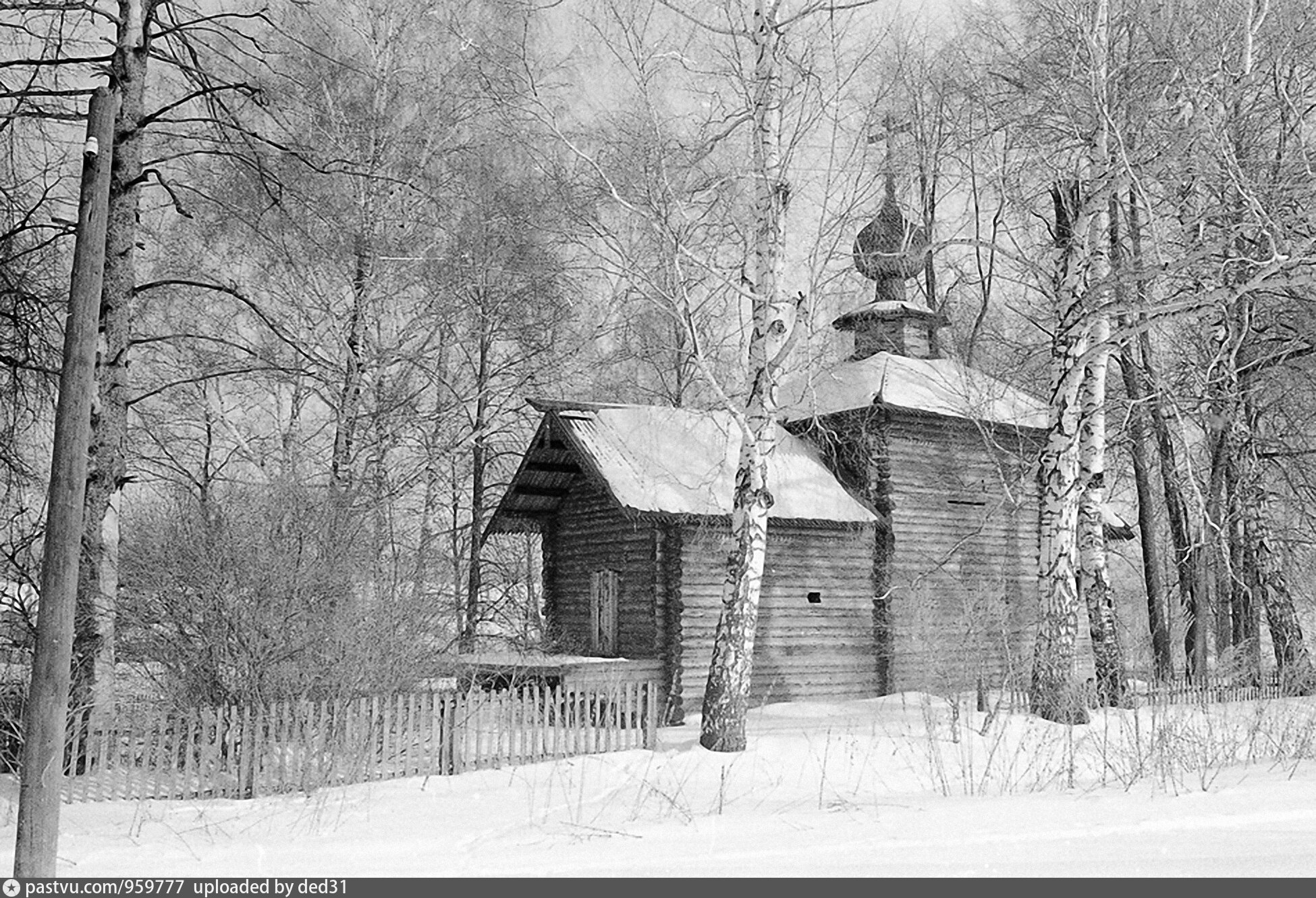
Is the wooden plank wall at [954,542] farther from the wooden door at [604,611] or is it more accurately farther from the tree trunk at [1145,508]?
the wooden door at [604,611]

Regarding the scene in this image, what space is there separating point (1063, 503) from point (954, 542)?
5.45 m

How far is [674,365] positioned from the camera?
28.4 meters

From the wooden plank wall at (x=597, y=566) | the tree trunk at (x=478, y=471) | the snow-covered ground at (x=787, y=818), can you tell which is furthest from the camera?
the tree trunk at (x=478, y=471)

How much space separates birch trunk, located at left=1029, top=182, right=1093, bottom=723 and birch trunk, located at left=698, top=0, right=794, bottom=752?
13.9ft

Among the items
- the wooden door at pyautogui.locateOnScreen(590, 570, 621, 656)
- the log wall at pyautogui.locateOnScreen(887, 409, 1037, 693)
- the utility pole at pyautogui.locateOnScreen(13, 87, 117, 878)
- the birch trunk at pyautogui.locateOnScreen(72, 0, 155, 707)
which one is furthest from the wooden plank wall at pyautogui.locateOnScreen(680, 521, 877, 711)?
the utility pole at pyautogui.locateOnScreen(13, 87, 117, 878)

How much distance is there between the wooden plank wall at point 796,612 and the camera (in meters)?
17.6

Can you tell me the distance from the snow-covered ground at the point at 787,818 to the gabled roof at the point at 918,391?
6859 mm

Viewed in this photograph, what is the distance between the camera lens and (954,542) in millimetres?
20188

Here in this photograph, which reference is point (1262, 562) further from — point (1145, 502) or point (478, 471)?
point (478, 471)

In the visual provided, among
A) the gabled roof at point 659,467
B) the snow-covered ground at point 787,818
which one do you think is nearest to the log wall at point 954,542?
the gabled roof at point 659,467

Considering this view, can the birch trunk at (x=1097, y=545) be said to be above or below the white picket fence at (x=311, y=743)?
above

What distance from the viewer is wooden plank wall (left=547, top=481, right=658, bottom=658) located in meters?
17.7

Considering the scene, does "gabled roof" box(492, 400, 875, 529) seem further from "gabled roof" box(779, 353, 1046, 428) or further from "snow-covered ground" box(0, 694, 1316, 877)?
"snow-covered ground" box(0, 694, 1316, 877)

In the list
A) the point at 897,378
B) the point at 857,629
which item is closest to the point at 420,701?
the point at 857,629
